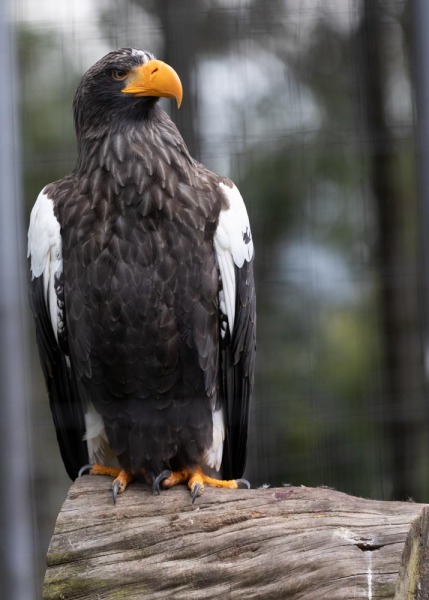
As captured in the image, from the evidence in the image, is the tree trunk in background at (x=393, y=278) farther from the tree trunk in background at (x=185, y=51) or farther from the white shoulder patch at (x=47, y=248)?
the white shoulder patch at (x=47, y=248)

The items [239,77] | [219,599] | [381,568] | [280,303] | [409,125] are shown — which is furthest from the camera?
[280,303]

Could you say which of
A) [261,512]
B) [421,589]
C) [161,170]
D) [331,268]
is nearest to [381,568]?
[421,589]

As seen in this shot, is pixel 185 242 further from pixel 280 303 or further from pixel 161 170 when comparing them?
pixel 280 303

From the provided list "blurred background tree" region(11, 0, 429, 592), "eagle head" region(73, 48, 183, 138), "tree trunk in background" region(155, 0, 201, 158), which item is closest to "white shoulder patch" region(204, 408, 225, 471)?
"blurred background tree" region(11, 0, 429, 592)

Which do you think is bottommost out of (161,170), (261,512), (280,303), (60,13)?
(261,512)

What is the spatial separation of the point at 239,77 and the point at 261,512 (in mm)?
1353

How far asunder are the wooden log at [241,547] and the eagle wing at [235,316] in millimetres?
493

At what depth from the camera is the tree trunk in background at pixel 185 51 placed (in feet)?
9.47

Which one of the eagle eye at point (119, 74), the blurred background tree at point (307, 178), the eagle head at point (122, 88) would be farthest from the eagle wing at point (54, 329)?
the eagle eye at point (119, 74)

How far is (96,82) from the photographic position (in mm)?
3127

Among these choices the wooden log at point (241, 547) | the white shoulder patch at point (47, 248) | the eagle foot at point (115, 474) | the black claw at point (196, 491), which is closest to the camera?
the wooden log at point (241, 547)

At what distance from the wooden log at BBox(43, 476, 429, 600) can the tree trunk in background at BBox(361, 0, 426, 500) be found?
2.11 ft

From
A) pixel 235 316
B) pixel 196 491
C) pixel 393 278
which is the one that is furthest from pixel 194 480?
pixel 393 278

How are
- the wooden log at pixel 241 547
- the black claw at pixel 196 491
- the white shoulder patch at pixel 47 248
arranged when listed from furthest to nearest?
the white shoulder patch at pixel 47 248 < the black claw at pixel 196 491 < the wooden log at pixel 241 547
